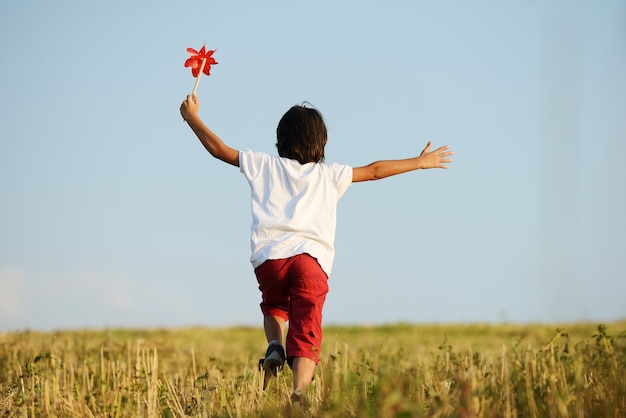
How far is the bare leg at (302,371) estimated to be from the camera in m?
5.26

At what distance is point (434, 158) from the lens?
610 cm

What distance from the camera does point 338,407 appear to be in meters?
3.57

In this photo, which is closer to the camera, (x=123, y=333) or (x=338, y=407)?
(x=338, y=407)

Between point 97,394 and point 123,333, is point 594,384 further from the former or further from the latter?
point 123,333

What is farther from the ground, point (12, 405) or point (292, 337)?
point (292, 337)

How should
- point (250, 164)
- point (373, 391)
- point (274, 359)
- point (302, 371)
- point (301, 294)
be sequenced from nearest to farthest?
point (373, 391) < point (302, 371) < point (301, 294) < point (274, 359) < point (250, 164)

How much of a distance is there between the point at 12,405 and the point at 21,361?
100 inches

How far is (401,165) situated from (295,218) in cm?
97

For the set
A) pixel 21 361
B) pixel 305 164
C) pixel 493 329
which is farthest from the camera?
pixel 493 329

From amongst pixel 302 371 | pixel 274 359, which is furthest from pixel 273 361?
pixel 302 371

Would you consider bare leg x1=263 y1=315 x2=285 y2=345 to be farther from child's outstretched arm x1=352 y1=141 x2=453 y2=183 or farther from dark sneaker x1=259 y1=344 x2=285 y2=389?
child's outstretched arm x1=352 y1=141 x2=453 y2=183

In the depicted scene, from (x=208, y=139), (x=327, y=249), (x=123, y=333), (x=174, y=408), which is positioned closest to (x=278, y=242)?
(x=327, y=249)

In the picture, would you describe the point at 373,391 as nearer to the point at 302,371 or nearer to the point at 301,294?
the point at 302,371

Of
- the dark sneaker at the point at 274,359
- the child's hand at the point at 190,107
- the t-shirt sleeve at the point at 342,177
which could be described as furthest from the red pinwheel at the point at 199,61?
the dark sneaker at the point at 274,359
